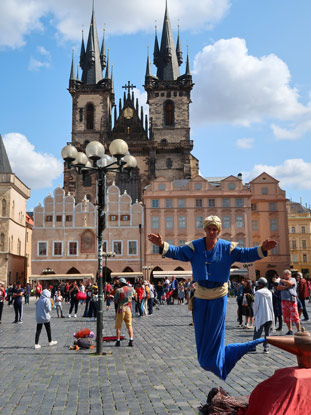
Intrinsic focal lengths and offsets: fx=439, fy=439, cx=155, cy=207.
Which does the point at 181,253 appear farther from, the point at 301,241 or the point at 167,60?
the point at 167,60

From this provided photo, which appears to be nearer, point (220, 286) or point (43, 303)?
point (220, 286)

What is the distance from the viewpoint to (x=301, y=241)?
6375cm

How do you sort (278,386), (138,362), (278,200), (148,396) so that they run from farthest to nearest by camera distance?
(278,200) < (138,362) < (148,396) < (278,386)

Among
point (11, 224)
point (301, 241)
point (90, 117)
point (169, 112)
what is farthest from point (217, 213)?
point (90, 117)

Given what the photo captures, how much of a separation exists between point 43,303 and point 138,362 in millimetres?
3180

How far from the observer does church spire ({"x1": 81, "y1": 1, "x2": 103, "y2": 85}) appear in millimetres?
65000

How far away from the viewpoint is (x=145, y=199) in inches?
1921

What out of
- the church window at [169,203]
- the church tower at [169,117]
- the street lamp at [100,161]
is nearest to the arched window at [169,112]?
the church tower at [169,117]

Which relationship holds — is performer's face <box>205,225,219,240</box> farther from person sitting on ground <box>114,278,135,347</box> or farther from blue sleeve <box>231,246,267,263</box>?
person sitting on ground <box>114,278,135,347</box>

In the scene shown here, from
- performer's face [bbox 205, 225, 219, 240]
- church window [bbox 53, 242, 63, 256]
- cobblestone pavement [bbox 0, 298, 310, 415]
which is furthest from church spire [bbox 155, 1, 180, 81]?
performer's face [bbox 205, 225, 219, 240]

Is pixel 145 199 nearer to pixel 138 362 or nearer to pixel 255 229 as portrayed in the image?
pixel 255 229

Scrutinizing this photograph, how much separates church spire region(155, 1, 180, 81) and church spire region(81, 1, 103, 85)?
29.6 feet

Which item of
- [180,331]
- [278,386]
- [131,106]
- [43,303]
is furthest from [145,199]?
[278,386]

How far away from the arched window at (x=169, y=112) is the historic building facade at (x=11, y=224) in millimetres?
22355
